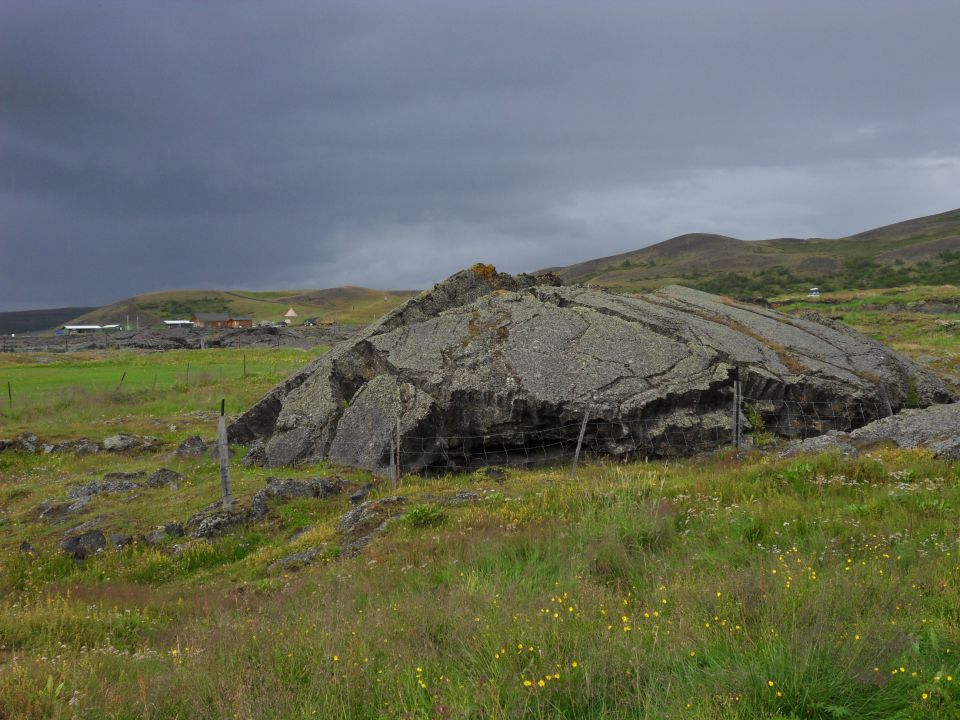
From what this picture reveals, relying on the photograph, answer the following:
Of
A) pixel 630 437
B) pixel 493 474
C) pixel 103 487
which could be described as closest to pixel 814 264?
pixel 630 437

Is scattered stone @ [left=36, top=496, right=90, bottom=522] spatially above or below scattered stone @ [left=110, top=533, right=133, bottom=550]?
above

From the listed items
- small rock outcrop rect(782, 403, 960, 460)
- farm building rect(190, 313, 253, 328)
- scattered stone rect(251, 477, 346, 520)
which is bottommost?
scattered stone rect(251, 477, 346, 520)

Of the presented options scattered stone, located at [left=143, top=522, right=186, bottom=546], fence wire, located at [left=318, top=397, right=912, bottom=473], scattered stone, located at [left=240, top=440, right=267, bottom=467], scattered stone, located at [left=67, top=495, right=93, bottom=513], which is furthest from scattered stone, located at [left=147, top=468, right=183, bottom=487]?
fence wire, located at [left=318, top=397, right=912, bottom=473]

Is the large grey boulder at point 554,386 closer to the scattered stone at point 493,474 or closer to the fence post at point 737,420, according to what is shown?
the fence post at point 737,420

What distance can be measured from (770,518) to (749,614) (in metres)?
3.21

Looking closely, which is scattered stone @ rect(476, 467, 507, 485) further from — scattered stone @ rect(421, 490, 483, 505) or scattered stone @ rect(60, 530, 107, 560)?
scattered stone @ rect(60, 530, 107, 560)

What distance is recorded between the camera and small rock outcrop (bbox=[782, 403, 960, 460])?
11172 millimetres

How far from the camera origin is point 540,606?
5.20 meters

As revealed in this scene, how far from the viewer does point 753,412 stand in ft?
46.1

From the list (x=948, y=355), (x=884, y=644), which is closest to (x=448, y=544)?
(x=884, y=644)

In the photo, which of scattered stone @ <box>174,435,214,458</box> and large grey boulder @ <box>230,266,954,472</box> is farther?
scattered stone @ <box>174,435,214,458</box>

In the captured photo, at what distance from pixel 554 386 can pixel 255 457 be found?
7269 mm

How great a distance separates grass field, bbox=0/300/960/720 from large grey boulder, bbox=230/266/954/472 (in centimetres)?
172

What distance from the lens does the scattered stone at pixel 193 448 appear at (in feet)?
54.4
